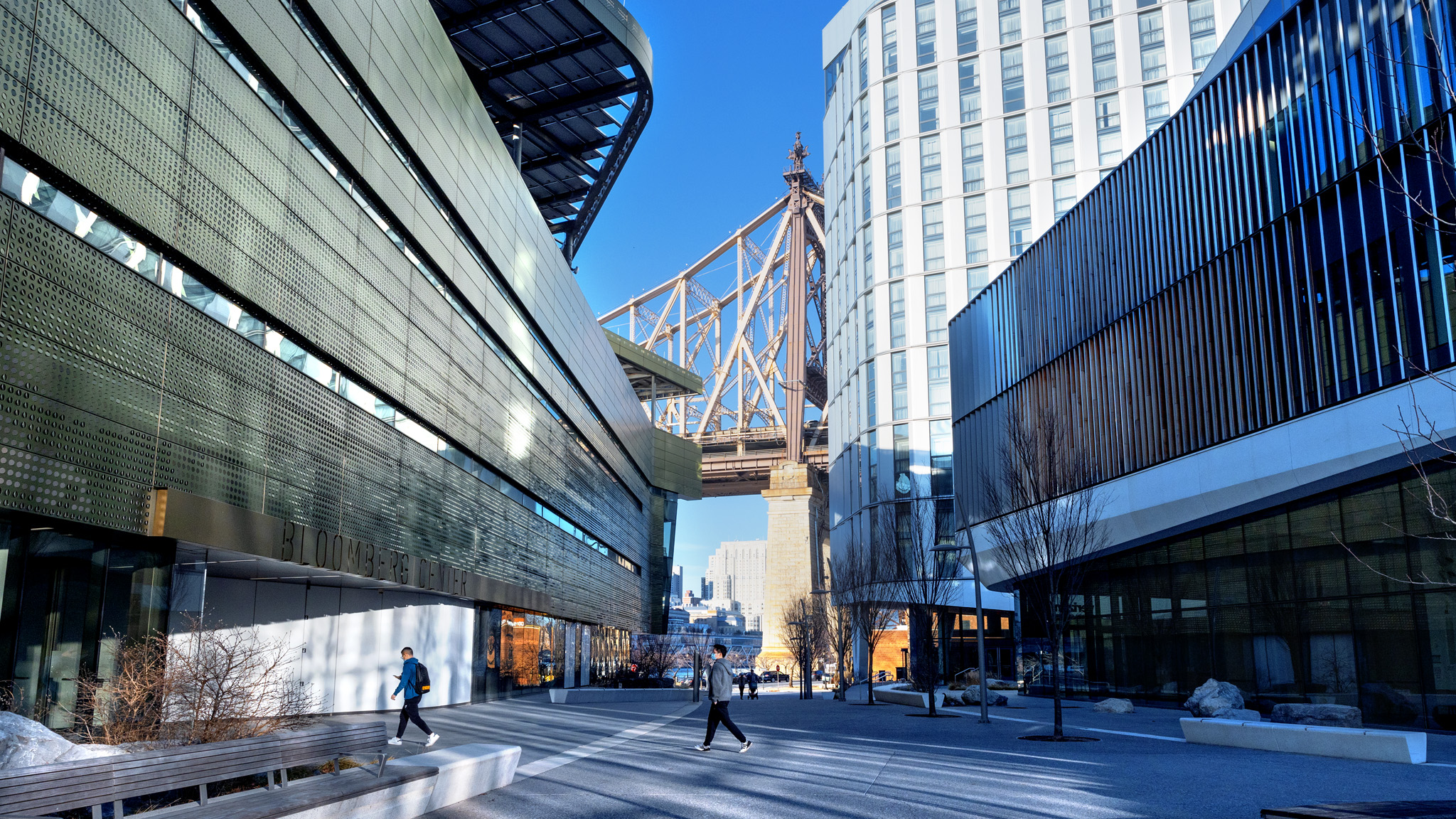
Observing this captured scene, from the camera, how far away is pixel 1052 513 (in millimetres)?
18531

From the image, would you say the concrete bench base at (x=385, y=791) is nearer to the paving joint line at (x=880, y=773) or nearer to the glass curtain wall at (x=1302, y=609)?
the paving joint line at (x=880, y=773)

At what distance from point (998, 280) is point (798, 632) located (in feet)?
77.0

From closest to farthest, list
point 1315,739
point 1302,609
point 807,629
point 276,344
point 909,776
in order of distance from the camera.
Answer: point 909,776
point 1315,739
point 276,344
point 1302,609
point 807,629

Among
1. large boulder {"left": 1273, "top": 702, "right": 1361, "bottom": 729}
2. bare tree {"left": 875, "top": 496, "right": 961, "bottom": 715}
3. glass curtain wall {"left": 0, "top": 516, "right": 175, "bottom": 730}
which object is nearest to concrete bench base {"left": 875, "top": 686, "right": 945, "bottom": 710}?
bare tree {"left": 875, "top": 496, "right": 961, "bottom": 715}

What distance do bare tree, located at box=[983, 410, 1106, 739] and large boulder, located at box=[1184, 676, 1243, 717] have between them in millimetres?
2648

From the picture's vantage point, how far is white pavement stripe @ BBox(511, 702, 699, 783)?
455 inches

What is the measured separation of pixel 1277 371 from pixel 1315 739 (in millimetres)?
7457

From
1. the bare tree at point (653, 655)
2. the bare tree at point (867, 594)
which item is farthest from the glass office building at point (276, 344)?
the bare tree at point (867, 594)

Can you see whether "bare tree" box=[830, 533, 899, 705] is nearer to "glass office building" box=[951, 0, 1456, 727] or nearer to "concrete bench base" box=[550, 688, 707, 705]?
"concrete bench base" box=[550, 688, 707, 705]

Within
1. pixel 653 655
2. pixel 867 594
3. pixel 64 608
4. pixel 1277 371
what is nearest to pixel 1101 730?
pixel 1277 371

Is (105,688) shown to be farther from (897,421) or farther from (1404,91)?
(897,421)

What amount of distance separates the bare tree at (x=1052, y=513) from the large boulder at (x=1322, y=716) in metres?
3.25

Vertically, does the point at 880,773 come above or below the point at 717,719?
below

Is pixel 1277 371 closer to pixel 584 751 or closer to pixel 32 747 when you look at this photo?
pixel 584 751
